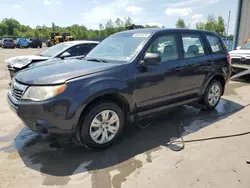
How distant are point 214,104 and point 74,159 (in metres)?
3.43

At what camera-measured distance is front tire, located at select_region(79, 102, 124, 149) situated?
311cm

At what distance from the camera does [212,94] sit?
5016mm

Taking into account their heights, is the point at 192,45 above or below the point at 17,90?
above

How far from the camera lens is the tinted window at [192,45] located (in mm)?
4250

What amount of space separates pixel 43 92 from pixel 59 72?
0.40m

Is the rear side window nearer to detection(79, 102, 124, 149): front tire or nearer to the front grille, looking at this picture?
detection(79, 102, 124, 149): front tire

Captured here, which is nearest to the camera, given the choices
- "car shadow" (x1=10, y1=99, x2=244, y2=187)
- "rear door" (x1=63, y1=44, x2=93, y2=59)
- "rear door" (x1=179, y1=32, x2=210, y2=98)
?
"car shadow" (x1=10, y1=99, x2=244, y2=187)

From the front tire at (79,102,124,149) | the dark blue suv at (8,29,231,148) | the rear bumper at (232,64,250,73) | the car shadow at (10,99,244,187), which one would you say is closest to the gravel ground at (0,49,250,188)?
the car shadow at (10,99,244,187)

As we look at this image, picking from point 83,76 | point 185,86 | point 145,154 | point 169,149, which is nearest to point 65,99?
point 83,76

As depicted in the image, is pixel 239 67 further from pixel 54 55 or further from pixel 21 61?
pixel 21 61

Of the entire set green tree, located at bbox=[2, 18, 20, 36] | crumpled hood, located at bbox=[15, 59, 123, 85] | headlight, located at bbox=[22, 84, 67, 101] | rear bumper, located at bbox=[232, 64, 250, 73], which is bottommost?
rear bumper, located at bbox=[232, 64, 250, 73]

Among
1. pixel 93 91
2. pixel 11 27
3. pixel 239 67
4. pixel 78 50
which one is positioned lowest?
pixel 239 67

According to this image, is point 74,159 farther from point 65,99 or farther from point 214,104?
point 214,104

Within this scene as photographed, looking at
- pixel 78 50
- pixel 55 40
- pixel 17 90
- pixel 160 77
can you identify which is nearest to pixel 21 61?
pixel 78 50
